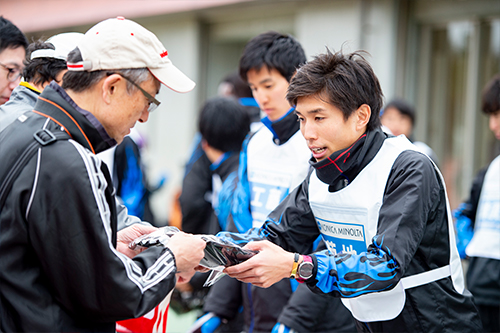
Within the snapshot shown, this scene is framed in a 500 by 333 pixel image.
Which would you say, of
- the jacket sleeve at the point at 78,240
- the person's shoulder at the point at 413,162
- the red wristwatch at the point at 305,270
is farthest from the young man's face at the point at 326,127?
the jacket sleeve at the point at 78,240

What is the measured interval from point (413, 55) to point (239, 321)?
463cm

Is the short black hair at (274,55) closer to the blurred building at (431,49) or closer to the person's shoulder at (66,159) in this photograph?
the person's shoulder at (66,159)

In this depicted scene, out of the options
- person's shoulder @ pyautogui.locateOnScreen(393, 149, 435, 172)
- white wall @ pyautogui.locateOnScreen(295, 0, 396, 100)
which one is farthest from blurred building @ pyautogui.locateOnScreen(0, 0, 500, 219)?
person's shoulder @ pyautogui.locateOnScreen(393, 149, 435, 172)

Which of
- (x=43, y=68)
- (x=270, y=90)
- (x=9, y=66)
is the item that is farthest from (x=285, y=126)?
(x=9, y=66)

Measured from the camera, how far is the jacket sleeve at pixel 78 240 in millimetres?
1800

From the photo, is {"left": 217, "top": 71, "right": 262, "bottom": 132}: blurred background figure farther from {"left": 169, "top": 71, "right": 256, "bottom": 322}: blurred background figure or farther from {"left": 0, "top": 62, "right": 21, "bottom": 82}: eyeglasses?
{"left": 0, "top": 62, "right": 21, "bottom": 82}: eyeglasses

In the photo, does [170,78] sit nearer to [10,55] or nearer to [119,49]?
[119,49]

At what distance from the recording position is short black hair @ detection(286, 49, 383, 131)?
2.65m

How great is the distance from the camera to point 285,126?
353 centimetres

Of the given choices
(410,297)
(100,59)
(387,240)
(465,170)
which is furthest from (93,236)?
(465,170)

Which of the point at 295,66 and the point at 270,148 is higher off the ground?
the point at 295,66

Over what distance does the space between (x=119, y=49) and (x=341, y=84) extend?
114cm

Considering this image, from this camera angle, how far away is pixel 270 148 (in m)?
3.63

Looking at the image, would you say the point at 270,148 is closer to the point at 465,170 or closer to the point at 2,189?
the point at 2,189
